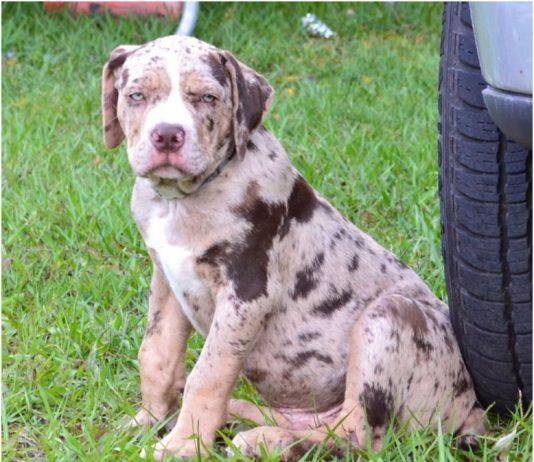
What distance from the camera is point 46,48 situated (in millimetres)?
8055

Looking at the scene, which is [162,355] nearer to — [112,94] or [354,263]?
[354,263]

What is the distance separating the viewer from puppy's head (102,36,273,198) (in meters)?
3.19

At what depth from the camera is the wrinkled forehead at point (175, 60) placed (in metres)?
3.25

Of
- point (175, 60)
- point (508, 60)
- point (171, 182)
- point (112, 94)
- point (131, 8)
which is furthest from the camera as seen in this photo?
point (131, 8)

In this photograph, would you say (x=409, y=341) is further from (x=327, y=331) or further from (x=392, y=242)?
(x=392, y=242)

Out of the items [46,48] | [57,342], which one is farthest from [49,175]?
[46,48]

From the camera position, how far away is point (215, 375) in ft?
10.9

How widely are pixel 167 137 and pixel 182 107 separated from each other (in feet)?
0.38

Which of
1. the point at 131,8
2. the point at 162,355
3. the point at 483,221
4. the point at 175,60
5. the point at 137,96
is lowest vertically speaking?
the point at 131,8

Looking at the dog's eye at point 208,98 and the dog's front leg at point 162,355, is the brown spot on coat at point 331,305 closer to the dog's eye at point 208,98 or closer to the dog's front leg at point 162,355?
the dog's front leg at point 162,355

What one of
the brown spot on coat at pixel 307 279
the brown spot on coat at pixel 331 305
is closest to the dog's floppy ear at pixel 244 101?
the brown spot on coat at pixel 307 279

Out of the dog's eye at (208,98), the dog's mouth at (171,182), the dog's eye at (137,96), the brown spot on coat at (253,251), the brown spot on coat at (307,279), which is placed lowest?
the brown spot on coat at (307,279)

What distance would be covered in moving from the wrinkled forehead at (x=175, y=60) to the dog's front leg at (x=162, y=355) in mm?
655

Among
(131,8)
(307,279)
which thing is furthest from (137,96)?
(131,8)
